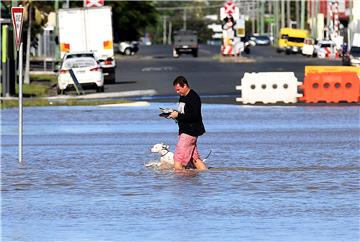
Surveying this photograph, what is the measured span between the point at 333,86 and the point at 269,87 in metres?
1.91

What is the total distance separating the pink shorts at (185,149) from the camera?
20391 mm

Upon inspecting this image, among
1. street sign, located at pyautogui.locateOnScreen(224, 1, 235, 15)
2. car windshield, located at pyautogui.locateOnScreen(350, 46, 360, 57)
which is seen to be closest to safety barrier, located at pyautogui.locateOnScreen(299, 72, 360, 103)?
car windshield, located at pyautogui.locateOnScreen(350, 46, 360, 57)

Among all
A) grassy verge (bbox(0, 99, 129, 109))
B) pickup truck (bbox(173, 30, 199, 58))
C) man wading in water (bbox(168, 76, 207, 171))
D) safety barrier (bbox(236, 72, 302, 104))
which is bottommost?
pickup truck (bbox(173, 30, 199, 58))

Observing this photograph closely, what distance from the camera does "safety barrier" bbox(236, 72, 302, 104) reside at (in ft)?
137

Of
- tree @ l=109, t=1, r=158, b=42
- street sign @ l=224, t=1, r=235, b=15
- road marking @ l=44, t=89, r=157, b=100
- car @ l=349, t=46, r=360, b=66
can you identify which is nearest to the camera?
road marking @ l=44, t=89, r=157, b=100

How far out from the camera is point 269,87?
4209cm

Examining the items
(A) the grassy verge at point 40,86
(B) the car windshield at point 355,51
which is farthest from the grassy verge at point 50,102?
(B) the car windshield at point 355,51

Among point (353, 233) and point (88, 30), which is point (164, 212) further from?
point (88, 30)

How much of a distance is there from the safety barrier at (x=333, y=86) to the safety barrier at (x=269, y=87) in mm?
423

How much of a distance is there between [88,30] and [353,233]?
49.5 meters

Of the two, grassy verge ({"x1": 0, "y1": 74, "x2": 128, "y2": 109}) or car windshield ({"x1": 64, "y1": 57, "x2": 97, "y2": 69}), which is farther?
car windshield ({"x1": 64, "y1": 57, "x2": 97, "y2": 69})

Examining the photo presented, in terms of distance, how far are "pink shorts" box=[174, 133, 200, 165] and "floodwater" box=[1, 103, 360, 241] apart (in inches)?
11.8

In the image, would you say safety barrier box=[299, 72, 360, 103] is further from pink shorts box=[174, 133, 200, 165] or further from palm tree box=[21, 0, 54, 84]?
pink shorts box=[174, 133, 200, 165]

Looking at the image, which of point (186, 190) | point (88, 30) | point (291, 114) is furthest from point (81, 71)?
point (186, 190)
